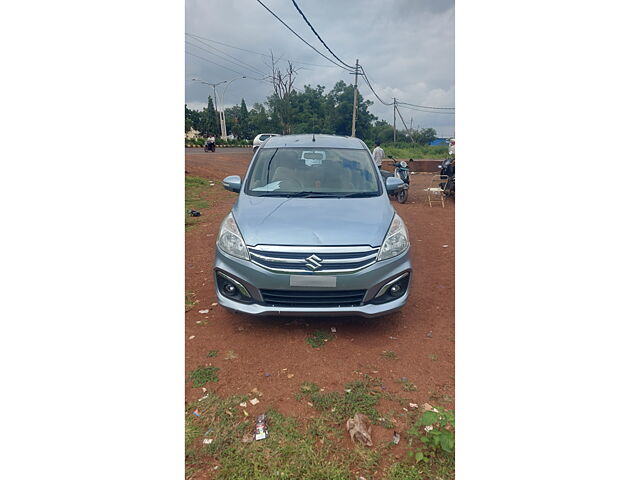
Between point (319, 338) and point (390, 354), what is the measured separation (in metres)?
0.58

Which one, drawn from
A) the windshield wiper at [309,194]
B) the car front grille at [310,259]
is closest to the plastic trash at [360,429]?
the car front grille at [310,259]

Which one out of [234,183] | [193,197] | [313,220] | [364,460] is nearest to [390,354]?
[364,460]

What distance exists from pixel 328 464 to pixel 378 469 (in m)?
0.25

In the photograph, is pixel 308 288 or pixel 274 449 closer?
pixel 274 449

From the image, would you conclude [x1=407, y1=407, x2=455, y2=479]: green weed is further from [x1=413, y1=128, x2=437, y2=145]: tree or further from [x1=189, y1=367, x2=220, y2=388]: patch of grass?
[x1=413, y1=128, x2=437, y2=145]: tree

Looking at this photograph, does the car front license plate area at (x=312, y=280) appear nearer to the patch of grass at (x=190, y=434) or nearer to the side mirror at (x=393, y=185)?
the patch of grass at (x=190, y=434)

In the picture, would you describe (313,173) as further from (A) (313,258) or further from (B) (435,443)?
(B) (435,443)

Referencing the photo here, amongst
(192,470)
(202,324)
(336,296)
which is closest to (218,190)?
(202,324)

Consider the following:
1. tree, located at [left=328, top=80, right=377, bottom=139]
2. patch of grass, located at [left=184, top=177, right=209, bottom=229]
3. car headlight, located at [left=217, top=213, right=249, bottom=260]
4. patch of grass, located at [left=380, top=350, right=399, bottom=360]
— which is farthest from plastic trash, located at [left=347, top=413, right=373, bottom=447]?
tree, located at [left=328, top=80, right=377, bottom=139]

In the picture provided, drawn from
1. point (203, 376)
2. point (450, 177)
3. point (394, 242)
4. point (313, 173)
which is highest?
point (450, 177)

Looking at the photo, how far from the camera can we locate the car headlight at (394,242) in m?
2.89

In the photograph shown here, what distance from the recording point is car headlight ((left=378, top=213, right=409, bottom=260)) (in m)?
2.89

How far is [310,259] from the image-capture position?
8.95 feet

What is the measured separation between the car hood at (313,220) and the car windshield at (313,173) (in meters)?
0.20
